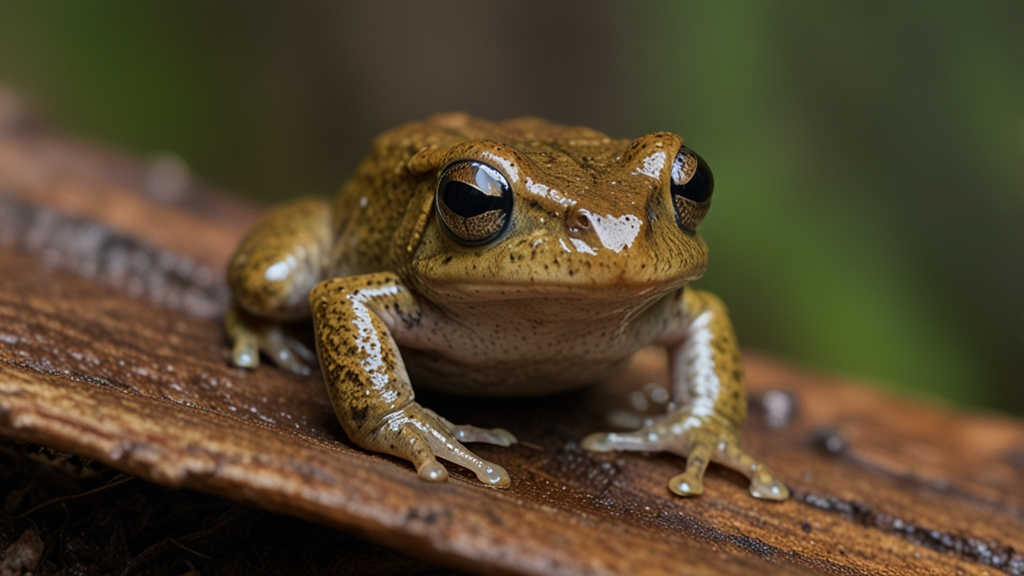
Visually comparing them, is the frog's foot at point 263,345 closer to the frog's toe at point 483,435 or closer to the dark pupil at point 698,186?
the frog's toe at point 483,435

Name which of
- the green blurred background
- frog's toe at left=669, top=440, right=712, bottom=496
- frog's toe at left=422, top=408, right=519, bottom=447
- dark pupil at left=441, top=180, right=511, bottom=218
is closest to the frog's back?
dark pupil at left=441, top=180, right=511, bottom=218

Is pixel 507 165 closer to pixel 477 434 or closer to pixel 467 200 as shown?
pixel 467 200

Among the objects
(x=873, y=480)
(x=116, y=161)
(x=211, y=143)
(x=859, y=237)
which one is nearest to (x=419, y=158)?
(x=873, y=480)

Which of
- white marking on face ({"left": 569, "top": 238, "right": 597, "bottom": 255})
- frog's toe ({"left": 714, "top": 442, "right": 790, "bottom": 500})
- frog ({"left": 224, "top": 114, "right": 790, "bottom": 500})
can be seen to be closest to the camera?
white marking on face ({"left": 569, "top": 238, "right": 597, "bottom": 255})

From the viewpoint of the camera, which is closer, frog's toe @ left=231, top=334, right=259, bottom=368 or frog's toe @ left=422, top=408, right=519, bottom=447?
frog's toe @ left=422, top=408, right=519, bottom=447

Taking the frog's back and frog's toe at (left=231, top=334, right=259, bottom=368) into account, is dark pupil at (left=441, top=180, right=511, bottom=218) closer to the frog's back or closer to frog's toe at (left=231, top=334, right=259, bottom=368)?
the frog's back

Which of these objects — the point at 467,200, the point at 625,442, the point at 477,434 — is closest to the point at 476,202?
the point at 467,200
